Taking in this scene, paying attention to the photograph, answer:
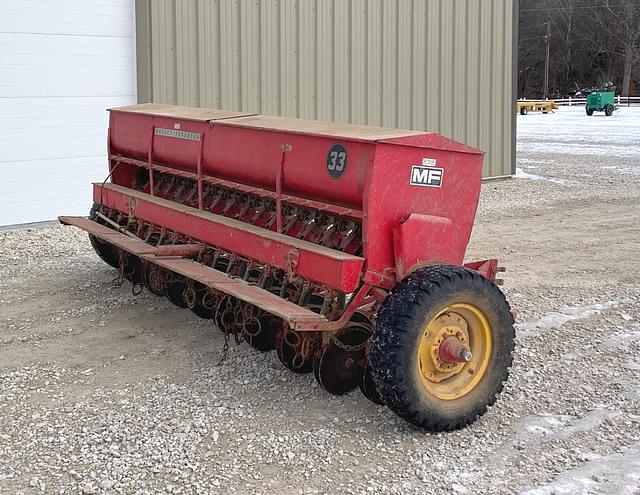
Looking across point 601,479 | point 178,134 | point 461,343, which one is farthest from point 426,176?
point 178,134

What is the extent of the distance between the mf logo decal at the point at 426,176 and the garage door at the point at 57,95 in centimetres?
674

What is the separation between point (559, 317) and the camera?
6.52 m

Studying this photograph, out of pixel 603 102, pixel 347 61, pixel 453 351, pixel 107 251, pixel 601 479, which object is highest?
pixel 603 102

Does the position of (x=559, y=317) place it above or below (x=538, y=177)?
below

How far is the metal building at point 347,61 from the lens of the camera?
10.8m

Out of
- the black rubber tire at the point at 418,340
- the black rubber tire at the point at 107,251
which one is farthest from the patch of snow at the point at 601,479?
the black rubber tire at the point at 107,251

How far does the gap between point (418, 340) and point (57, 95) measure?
730 cm

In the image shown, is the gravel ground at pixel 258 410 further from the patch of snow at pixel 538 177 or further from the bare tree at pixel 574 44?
the bare tree at pixel 574 44

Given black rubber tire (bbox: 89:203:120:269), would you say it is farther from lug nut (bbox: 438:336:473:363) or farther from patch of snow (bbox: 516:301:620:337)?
lug nut (bbox: 438:336:473:363)

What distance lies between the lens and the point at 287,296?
16.7 feet

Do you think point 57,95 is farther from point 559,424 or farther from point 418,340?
point 559,424

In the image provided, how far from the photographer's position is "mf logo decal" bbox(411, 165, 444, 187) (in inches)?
178

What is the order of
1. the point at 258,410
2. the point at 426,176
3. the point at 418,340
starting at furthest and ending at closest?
the point at 258,410, the point at 426,176, the point at 418,340

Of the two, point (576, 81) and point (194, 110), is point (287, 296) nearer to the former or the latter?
point (194, 110)
